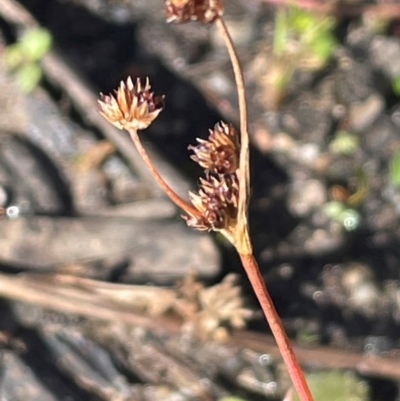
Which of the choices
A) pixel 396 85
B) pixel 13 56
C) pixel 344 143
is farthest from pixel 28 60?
pixel 396 85

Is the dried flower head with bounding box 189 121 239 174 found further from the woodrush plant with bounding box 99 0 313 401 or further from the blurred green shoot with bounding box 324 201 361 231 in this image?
the blurred green shoot with bounding box 324 201 361 231

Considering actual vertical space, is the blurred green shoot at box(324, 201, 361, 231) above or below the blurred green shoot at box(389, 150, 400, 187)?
below

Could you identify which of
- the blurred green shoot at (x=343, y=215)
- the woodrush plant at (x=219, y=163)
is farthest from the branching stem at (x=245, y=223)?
the blurred green shoot at (x=343, y=215)

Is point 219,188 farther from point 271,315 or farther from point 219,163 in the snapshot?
point 271,315

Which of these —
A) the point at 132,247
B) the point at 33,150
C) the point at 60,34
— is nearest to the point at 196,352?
the point at 132,247

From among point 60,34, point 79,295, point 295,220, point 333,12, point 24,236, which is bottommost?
point 79,295

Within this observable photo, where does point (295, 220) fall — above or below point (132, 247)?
above

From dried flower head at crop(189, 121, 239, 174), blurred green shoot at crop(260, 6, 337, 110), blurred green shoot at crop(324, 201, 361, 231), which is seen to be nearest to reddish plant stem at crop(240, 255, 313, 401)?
dried flower head at crop(189, 121, 239, 174)

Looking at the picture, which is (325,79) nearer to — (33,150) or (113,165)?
(113,165)
